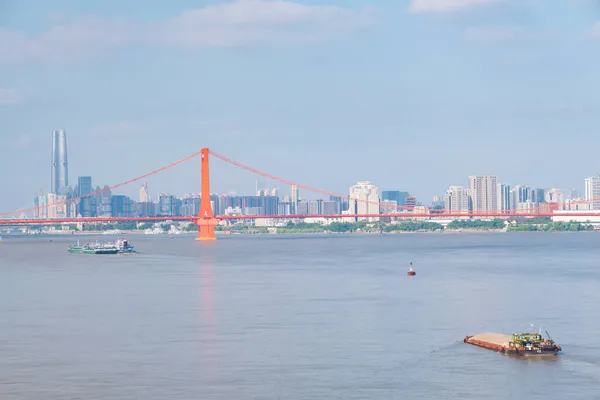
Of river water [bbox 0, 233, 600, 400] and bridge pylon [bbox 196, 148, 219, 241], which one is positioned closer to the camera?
river water [bbox 0, 233, 600, 400]

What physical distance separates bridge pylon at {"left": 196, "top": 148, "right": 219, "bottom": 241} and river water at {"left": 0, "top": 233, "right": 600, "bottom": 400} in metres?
57.7

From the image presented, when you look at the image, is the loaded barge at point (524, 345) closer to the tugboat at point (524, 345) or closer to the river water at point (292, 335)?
the tugboat at point (524, 345)

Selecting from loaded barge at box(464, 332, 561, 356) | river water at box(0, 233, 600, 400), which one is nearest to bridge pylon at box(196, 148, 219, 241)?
river water at box(0, 233, 600, 400)

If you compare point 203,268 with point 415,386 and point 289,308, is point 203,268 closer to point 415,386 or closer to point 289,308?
point 289,308

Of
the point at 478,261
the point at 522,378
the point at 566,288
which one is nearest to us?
the point at 522,378

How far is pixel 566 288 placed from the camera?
1884 inches

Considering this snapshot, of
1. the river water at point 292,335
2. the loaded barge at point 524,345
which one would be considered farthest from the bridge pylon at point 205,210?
the loaded barge at point 524,345

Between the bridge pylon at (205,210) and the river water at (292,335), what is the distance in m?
57.7

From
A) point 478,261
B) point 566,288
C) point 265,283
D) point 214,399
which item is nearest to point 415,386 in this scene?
point 214,399

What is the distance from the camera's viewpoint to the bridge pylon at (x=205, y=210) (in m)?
117

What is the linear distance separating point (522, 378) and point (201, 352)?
833 cm

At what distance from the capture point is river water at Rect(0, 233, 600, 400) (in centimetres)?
2447

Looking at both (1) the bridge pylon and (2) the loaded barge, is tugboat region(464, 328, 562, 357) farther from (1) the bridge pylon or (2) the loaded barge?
(1) the bridge pylon

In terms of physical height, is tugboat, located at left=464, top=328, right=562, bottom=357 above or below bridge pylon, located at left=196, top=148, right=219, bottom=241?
below
